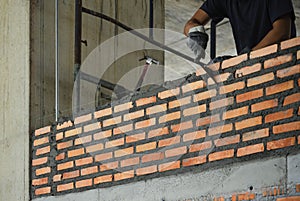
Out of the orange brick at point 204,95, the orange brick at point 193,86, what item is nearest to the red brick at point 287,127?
the orange brick at point 204,95

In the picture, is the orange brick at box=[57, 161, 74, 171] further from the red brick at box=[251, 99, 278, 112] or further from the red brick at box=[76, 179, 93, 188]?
the red brick at box=[251, 99, 278, 112]

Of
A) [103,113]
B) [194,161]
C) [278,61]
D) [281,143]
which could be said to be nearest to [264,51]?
[278,61]

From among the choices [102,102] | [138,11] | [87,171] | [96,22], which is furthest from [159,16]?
[87,171]

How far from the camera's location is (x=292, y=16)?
494 cm

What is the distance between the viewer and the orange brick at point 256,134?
454cm

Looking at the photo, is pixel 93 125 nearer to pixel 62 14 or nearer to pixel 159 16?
pixel 62 14

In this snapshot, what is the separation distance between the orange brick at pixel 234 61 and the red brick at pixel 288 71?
0.99 feet

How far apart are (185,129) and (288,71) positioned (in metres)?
0.92

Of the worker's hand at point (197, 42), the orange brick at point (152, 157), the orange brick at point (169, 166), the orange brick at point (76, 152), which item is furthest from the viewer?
the orange brick at point (76, 152)

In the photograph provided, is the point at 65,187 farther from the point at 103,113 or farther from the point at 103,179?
the point at 103,113

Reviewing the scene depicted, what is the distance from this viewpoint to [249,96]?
4699mm

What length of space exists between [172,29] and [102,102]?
4.61 meters

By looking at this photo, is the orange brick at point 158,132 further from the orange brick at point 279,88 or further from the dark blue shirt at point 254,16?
the orange brick at point 279,88

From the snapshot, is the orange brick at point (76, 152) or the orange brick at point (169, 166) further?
the orange brick at point (76, 152)
